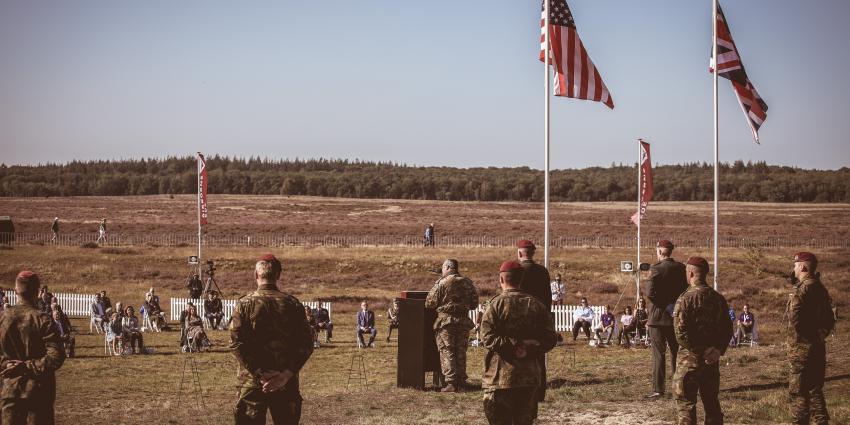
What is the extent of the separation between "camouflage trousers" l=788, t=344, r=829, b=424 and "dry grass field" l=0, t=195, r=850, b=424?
1.17 m

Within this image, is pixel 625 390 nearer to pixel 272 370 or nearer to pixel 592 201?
pixel 272 370

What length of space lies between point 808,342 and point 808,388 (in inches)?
17.8

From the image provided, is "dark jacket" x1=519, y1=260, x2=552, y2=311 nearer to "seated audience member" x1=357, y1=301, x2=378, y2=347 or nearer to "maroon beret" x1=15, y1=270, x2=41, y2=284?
"maroon beret" x1=15, y1=270, x2=41, y2=284

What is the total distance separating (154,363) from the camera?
68.6ft

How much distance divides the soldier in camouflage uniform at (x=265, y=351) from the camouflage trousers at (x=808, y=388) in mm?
4979

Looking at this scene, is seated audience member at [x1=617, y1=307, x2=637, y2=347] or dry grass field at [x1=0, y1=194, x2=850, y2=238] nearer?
seated audience member at [x1=617, y1=307, x2=637, y2=347]

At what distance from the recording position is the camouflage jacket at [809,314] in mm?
9039

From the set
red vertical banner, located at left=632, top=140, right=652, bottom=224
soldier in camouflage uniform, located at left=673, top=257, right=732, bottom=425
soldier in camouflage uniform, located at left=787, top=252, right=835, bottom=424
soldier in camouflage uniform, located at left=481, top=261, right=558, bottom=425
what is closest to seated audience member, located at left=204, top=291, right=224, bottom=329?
red vertical banner, located at left=632, top=140, right=652, bottom=224

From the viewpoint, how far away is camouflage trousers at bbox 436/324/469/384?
12.2m

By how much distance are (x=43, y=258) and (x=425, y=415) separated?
47668 millimetres

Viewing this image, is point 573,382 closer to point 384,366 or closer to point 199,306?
point 384,366

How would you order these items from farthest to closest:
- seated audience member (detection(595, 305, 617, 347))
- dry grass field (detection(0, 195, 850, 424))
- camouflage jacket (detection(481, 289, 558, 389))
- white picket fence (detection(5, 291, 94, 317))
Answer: white picket fence (detection(5, 291, 94, 317))
seated audience member (detection(595, 305, 617, 347))
dry grass field (detection(0, 195, 850, 424))
camouflage jacket (detection(481, 289, 558, 389))

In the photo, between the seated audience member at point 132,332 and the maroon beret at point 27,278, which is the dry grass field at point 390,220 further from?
the maroon beret at point 27,278

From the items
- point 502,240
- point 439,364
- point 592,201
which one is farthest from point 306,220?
point 439,364
